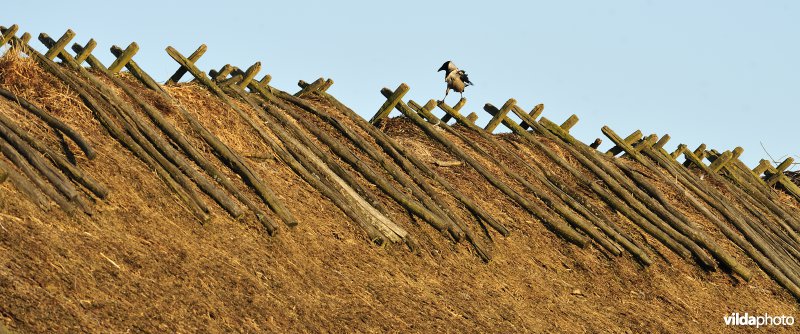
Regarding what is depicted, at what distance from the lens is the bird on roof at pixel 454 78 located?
42.0ft

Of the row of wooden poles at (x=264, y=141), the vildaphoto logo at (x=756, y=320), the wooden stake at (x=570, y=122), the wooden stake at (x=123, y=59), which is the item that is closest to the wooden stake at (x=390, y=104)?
the row of wooden poles at (x=264, y=141)

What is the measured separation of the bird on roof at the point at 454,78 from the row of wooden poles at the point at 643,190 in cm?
41

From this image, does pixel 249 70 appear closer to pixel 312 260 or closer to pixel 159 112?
pixel 159 112

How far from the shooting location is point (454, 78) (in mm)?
12852

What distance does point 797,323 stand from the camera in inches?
396

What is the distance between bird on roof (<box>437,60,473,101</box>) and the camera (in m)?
12.8

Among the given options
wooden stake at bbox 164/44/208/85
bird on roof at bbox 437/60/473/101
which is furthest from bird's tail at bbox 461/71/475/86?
wooden stake at bbox 164/44/208/85

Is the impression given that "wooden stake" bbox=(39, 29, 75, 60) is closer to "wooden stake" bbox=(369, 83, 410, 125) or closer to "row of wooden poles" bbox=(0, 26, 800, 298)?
"row of wooden poles" bbox=(0, 26, 800, 298)

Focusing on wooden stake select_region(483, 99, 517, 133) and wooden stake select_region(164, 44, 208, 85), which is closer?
wooden stake select_region(164, 44, 208, 85)

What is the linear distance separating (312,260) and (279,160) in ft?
5.30

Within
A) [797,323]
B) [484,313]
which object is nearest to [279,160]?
[484,313]

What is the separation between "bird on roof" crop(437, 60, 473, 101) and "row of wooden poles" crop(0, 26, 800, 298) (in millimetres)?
425

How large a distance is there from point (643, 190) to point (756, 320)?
2228mm

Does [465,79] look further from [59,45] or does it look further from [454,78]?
[59,45]
